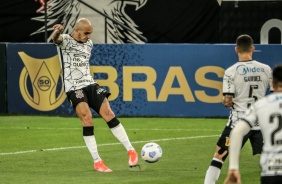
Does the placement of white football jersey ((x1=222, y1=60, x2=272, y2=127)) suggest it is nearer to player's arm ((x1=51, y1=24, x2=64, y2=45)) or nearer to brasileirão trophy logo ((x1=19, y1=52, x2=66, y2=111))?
player's arm ((x1=51, y1=24, x2=64, y2=45))

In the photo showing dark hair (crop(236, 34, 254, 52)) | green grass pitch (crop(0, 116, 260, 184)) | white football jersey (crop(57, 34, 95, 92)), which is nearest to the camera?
dark hair (crop(236, 34, 254, 52))

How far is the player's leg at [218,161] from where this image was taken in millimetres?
11500

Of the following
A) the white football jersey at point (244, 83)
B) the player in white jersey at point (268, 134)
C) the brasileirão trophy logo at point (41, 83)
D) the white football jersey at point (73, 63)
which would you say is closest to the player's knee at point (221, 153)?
the white football jersey at point (244, 83)

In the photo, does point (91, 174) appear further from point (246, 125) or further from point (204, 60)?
point (204, 60)

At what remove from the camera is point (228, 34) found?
23719 millimetres

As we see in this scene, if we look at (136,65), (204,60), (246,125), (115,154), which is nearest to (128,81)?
(136,65)

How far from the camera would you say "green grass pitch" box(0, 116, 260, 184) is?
1341 cm

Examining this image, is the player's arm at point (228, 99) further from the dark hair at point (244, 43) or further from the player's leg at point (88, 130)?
the player's leg at point (88, 130)

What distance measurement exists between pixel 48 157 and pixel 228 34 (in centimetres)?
904

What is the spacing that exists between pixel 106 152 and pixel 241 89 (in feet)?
16.9

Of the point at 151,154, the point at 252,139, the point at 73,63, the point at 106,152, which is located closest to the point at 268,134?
the point at 252,139

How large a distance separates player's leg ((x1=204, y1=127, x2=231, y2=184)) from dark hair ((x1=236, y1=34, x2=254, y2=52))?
971 mm

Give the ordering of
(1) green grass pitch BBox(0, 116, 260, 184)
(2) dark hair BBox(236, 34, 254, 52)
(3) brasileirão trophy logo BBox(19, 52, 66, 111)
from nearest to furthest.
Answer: (2) dark hair BBox(236, 34, 254, 52) < (1) green grass pitch BBox(0, 116, 260, 184) < (3) brasileirão trophy logo BBox(19, 52, 66, 111)

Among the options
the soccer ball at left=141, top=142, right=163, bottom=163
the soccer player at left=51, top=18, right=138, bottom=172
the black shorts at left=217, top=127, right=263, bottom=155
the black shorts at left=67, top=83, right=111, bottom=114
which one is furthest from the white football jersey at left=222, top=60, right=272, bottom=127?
the black shorts at left=67, top=83, right=111, bottom=114
